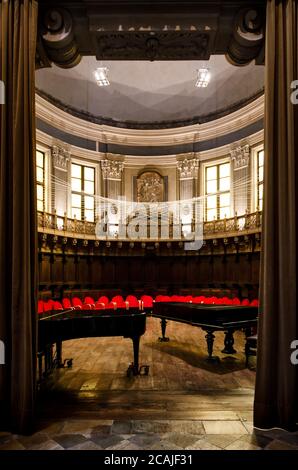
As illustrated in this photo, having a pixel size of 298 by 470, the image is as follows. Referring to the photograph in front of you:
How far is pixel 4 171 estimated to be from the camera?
2809 mm

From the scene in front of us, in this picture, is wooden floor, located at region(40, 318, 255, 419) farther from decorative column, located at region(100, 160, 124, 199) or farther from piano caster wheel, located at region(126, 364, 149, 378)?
decorative column, located at region(100, 160, 124, 199)

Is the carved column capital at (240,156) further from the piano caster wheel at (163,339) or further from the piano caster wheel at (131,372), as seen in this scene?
the piano caster wheel at (131,372)

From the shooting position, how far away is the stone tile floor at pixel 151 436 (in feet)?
7.95

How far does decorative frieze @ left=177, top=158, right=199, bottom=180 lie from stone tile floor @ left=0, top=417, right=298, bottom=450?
36.4ft

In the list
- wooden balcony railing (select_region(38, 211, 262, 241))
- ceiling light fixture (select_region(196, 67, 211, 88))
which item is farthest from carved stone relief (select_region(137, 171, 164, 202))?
ceiling light fixture (select_region(196, 67, 211, 88))

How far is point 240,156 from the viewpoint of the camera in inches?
463

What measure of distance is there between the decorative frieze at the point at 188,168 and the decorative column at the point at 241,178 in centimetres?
160

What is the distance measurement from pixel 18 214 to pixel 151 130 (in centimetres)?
1175

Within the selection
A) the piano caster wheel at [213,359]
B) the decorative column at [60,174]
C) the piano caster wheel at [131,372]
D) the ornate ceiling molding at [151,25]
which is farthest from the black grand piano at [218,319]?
the decorative column at [60,174]

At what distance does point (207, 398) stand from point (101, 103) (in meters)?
12.2
